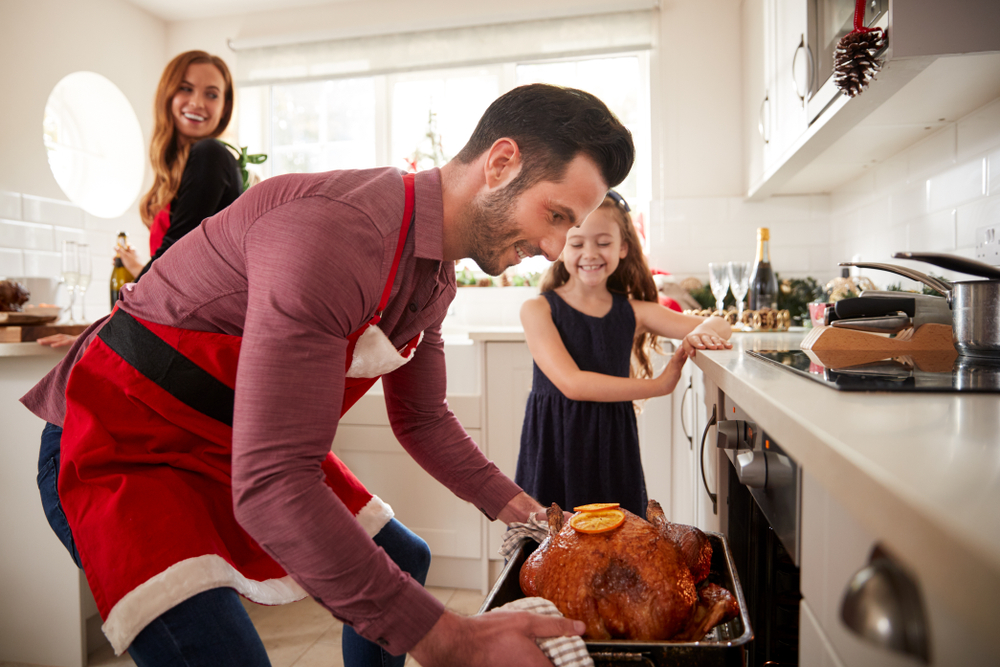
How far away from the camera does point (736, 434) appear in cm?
89

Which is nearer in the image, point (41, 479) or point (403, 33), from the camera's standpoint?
point (41, 479)

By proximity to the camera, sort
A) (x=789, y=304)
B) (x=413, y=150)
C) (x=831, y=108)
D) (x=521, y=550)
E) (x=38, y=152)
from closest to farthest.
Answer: (x=521, y=550) → (x=831, y=108) → (x=789, y=304) → (x=38, y=152) → (x=413, y=150)

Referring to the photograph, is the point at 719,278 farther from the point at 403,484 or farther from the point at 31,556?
the point at 31,556

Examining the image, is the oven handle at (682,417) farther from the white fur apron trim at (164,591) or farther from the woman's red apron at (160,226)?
the woman's red apron at (160,226)

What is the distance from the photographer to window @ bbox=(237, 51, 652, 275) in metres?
3.10

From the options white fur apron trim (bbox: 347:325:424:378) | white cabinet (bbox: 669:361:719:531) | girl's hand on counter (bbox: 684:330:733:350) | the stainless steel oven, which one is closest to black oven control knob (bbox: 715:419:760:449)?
the stainless steel oven

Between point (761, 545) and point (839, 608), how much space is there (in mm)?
529

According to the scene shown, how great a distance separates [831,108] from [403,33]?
2.35m

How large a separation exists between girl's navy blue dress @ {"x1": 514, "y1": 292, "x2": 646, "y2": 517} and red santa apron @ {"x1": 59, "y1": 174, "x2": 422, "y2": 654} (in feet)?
2.56

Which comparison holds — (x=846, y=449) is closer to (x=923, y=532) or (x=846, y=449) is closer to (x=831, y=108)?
(x=923, y=532)

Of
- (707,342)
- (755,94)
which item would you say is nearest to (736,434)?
(707,342)

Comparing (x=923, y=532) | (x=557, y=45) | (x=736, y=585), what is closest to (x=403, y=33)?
(x=557, y=45)

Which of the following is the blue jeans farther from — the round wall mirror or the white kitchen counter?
the round wall mirror

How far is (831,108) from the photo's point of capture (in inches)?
54.4
